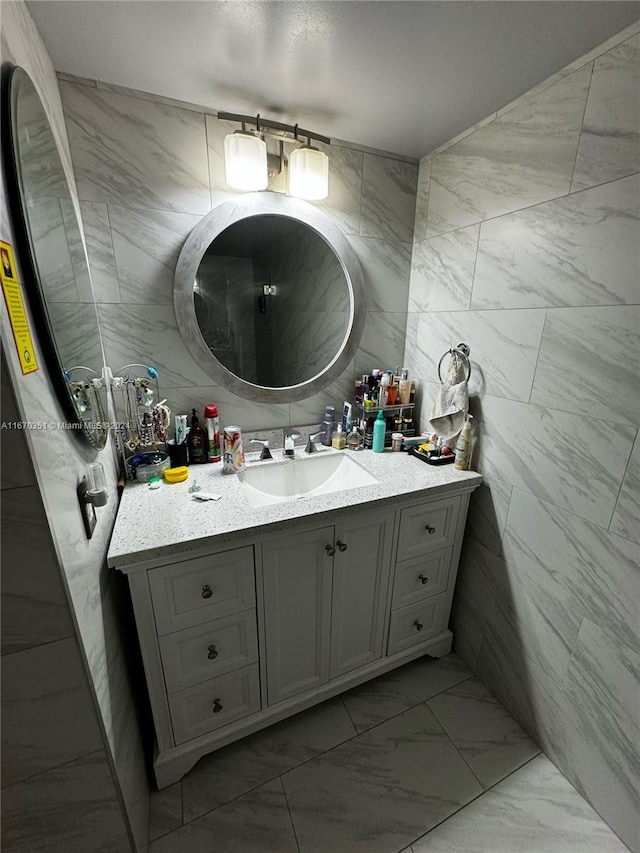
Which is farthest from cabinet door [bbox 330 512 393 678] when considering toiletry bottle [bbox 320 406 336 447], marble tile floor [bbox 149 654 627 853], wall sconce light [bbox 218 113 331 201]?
wall sconce light [bbox 218 113 331 201]

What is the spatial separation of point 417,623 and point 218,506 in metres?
0.97

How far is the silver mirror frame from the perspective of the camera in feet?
3.93

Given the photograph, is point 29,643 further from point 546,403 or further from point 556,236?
point 556,236

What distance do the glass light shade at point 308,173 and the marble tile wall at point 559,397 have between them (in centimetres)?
50

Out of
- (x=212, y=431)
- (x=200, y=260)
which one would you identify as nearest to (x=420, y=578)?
(x=212, y=431)

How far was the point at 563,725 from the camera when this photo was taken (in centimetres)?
111

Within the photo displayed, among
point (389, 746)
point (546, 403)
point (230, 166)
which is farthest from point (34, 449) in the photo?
point (389, 746)

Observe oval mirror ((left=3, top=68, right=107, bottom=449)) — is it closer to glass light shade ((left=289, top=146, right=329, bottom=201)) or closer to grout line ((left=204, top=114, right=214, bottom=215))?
grout line ((left=204, top=114, right=214, bottom=215))

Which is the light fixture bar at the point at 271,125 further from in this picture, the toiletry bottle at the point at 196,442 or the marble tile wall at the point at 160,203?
the toiletry bottle at the point at 196,442

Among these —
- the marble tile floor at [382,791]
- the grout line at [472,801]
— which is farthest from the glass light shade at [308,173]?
the grout line at [472,801]

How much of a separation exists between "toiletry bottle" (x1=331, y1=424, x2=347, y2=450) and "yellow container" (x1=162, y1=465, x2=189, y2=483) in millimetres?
617

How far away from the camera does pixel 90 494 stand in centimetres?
73

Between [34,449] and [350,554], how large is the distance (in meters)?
0.92

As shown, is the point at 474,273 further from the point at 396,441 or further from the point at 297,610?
the point at 297,610
